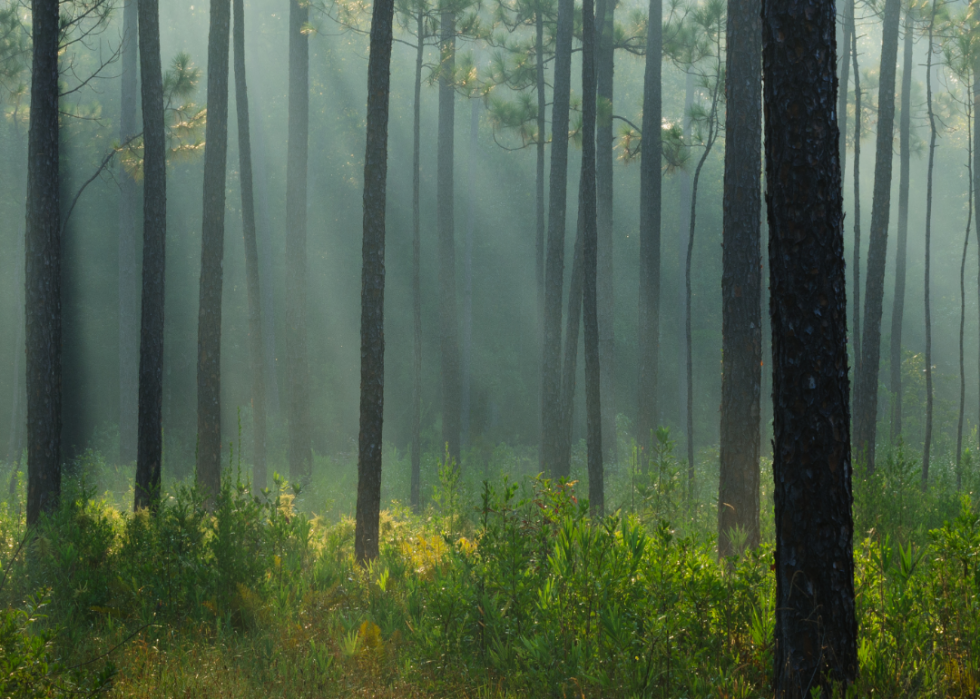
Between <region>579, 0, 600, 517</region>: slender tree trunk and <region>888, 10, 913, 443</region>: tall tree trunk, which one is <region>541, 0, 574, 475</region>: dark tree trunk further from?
<region>888, 10, 913, 443</region>: tall tree trunk

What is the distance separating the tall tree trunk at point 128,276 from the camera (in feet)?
56.4

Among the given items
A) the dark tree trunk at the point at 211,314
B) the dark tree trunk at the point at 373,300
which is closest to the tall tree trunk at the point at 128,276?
the dark tree trunk at the point at 211,314

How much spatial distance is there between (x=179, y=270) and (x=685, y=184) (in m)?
17.9

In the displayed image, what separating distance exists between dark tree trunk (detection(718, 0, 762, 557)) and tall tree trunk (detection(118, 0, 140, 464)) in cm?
1481

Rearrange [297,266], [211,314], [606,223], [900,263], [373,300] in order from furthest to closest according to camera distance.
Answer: [900,263], [606,223], [297,266], [211,314], [373,300]

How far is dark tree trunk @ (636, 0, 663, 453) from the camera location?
14.6 meters

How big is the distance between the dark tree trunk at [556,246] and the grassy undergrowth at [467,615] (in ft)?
20.3

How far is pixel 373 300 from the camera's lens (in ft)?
22.5

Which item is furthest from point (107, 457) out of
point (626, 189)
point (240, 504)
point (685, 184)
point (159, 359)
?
point (626, 189)

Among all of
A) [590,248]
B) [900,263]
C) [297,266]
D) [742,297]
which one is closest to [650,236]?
[590,248]

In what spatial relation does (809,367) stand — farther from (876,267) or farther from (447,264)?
(447,264)

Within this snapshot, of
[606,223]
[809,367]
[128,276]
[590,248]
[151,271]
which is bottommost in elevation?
[809,367]

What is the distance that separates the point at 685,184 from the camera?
26.1m

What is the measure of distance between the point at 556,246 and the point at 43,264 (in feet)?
23.9
